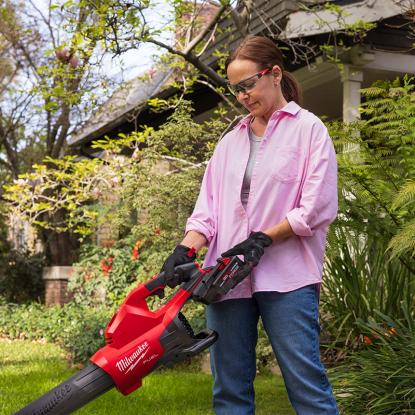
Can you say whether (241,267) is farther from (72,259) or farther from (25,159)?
(25,159)

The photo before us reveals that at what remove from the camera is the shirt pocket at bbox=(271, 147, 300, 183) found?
9.32 ft

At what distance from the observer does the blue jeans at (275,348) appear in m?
2.72

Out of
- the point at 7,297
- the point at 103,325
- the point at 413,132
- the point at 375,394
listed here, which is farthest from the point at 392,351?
the point at 7,297

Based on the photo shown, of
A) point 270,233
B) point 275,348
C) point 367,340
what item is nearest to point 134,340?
point 275,348

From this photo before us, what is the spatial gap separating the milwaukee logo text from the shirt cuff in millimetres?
652

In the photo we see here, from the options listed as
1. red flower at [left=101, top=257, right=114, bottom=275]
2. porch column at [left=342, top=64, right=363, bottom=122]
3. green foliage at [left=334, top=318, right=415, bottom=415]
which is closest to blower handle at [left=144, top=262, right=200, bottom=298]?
green foliage at [left=334, top=318, right=415, bottom=415]

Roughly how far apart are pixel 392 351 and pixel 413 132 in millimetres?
1209

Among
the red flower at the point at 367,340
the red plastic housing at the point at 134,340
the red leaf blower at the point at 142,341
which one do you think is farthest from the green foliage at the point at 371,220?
the red plastic housing at the point at 134,340

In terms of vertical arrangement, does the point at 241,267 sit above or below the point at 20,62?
below

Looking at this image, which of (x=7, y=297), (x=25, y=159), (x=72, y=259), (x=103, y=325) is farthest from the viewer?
(x=25, y=159)

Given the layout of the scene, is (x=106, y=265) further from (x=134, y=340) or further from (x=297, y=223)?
(x=297, y=223)

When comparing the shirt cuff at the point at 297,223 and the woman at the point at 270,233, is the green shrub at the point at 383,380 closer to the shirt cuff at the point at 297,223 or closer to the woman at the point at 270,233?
the woman at the point at 270,233

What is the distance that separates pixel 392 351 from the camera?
424cm

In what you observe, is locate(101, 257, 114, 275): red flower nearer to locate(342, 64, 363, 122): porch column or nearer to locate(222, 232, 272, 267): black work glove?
locate(342, 64, 363, 122): porch column
